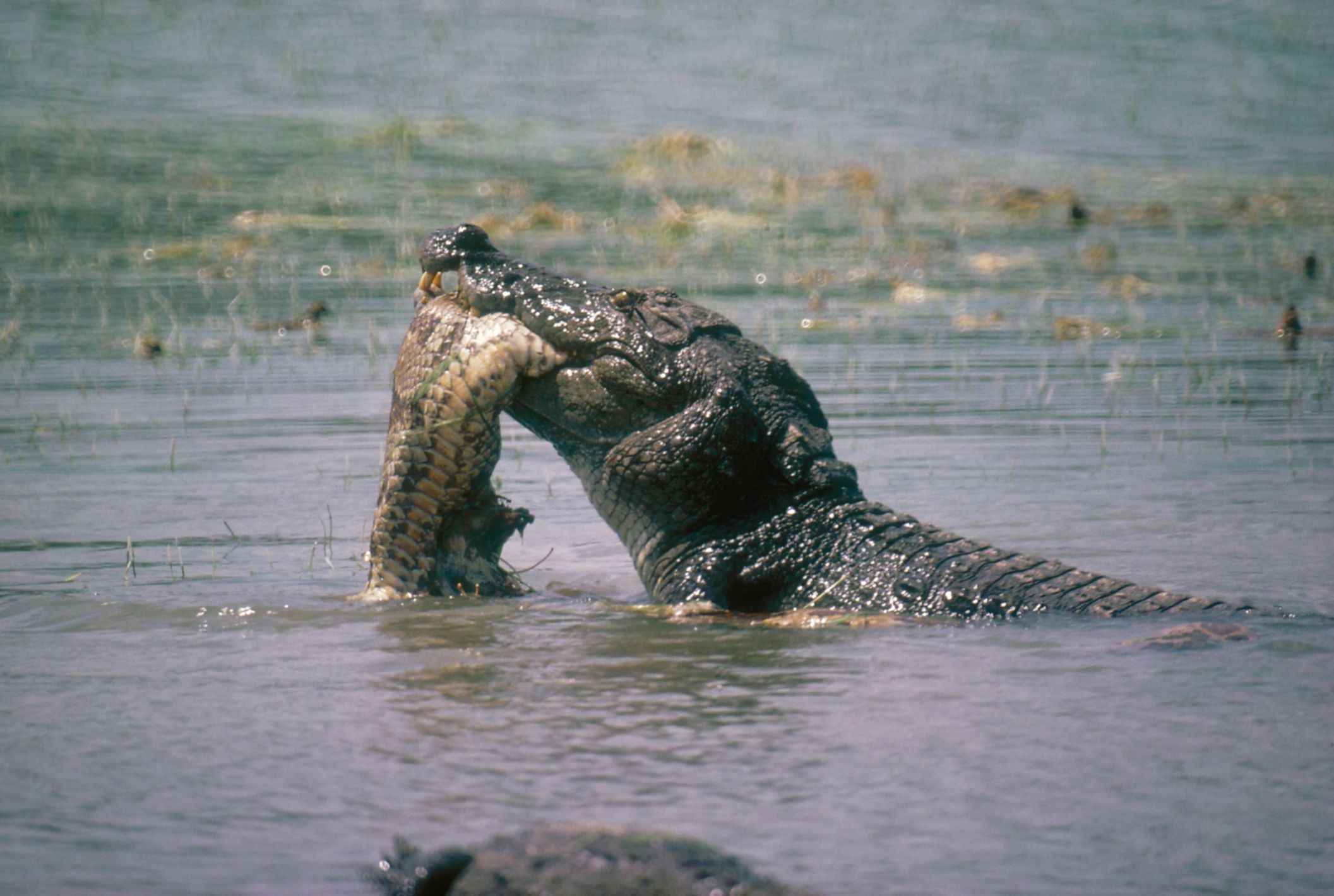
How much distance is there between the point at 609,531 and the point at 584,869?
3.90 m

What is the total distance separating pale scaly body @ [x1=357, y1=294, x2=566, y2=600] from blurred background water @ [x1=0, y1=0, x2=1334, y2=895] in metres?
0.24

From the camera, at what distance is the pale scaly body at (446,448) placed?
17.4ft

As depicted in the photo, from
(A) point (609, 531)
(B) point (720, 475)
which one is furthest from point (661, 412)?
(A) point (609, 531)

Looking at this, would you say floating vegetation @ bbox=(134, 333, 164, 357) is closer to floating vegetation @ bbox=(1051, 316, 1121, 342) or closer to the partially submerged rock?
floating vegetation @ bbox=(1051, 316, 1121, 342)

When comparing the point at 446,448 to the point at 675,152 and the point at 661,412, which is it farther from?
the point at 675,152

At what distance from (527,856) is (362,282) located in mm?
10471

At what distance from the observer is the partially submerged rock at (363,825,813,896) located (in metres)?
2.86

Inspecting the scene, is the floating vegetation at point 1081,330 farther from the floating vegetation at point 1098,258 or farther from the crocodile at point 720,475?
the crocodile at point 720,475

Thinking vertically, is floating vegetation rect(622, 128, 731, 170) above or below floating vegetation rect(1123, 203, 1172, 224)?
above

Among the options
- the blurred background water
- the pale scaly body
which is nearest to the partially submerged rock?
the blurred background water

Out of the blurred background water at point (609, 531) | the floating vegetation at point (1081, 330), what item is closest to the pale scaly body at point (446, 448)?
the blurred background water at point (609, 531)

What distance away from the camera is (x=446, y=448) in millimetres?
5301

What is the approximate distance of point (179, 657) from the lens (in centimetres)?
482

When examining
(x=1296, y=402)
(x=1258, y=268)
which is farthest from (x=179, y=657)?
(x=1258, y=268)
